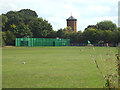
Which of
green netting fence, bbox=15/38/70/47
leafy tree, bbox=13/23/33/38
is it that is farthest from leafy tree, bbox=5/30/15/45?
green netting fence, bbox=15/38/70/47

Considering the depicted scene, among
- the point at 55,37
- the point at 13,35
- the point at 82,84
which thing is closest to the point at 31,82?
the point at 82,84

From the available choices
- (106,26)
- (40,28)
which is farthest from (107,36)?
(40,28)

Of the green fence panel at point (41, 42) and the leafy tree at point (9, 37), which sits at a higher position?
the leafy tree at point (9, 37)

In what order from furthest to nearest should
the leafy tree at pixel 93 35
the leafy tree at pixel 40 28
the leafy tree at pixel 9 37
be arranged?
1. the leafy tree at pixel 40 28
2. the leafy tree at pixel 93 35
3. the leafy tree at pixel 9 37

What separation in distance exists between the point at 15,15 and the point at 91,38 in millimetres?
22318

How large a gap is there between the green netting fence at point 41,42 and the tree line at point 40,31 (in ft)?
3.95

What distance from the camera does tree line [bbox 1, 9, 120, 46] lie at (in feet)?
208

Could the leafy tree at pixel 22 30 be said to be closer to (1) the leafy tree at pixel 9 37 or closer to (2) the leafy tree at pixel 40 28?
(1) the leafy tree at pixel 9 37

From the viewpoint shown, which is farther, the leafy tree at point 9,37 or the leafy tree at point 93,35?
the leafy tree at point 93,35

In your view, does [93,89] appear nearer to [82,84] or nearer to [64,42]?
[82,84]

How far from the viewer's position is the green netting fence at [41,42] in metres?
68.4

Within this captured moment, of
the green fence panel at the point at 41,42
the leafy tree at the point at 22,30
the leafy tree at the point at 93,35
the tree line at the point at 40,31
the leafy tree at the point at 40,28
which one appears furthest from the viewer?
the leafy tree at the point at 40,28

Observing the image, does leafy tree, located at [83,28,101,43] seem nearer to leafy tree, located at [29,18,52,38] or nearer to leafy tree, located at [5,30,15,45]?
leafy tree, located at [29,18,52,38]

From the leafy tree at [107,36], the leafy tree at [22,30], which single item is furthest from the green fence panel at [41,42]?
the leafy tree at [107,36]
